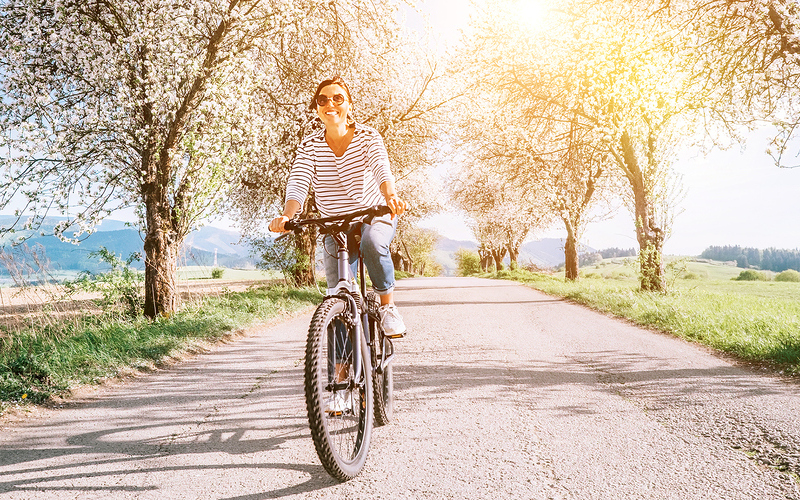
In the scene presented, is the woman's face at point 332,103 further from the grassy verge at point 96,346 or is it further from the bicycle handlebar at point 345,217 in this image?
the grassy verge at point 96,346

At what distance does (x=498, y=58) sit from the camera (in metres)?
15.2

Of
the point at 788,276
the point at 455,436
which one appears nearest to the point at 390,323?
the point at 455,436

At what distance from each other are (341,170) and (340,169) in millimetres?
11

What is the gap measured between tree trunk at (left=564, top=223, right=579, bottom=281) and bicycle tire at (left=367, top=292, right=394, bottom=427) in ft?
72.1

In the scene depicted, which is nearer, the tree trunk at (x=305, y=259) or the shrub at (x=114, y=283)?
the shrub at (x=114, y=283)

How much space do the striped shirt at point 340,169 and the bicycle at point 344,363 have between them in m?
0.40

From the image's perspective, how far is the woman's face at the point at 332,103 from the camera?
11.9ft

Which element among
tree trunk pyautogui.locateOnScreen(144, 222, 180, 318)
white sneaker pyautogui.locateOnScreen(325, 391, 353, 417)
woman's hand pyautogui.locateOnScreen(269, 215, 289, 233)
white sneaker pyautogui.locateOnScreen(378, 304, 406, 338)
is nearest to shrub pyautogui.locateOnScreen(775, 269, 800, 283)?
tree trunk pyautogui.locateOnScreen(144, 222, 180, 318)

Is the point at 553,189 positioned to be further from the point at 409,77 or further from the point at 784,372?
the point at 784,372

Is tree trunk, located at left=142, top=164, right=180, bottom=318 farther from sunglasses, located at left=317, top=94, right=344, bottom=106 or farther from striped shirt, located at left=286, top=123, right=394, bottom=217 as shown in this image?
sunglasses, located at left=317, top=94, right=344, bottom=106

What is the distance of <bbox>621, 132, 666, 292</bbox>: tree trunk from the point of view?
1362 centimetres

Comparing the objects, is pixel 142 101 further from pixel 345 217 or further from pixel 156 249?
pixel 345 217

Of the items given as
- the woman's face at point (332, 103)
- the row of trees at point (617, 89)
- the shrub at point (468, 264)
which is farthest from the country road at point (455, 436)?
the shrub at point (468, 264)

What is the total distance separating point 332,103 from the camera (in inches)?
143
